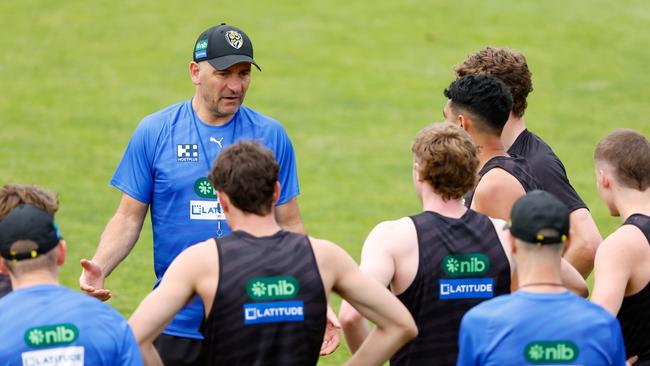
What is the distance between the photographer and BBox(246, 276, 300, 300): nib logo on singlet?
5.05 meters

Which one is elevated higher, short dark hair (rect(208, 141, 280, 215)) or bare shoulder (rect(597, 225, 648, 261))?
short dark hair (rect(208, 141, 280, 215))

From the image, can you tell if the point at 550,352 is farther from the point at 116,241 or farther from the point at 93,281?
the point at 116,241

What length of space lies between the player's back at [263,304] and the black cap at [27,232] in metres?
0.77

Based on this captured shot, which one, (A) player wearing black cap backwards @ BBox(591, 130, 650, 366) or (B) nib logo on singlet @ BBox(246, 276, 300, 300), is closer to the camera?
(B) nib logo on singlet @ BBox(246, 276, 300, 300)

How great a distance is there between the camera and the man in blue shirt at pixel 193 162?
22.4ft

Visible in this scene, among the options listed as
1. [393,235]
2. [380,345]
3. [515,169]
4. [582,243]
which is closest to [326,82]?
[582,243]

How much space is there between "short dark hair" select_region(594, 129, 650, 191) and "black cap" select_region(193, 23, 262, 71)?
7.56 ft

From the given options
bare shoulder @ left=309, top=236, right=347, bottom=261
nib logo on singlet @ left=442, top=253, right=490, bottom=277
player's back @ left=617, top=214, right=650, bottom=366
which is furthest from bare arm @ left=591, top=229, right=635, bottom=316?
bare shoulder @ left=309, top=236, right=347, bottom=261

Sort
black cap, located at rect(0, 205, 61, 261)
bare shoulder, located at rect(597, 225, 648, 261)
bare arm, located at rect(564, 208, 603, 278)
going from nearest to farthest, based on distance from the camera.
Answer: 1. black cap, located at rect(0, 205, 61, 261)
2. bare shoulder, located at rect(597, 225, 648, 261)
3. bare arm, located at rect(564, 208, 603, 278)

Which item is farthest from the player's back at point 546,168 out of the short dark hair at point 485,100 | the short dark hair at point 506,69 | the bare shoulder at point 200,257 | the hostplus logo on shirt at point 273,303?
the bare shoulder at point 200,257

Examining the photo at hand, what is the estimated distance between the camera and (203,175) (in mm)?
6840

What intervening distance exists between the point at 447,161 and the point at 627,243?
105cm

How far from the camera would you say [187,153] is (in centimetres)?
691

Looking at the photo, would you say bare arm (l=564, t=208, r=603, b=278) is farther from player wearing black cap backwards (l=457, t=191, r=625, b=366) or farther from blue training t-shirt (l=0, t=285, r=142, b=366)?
blue training t-shirt (l=0, t=285, r=142, b=366)
